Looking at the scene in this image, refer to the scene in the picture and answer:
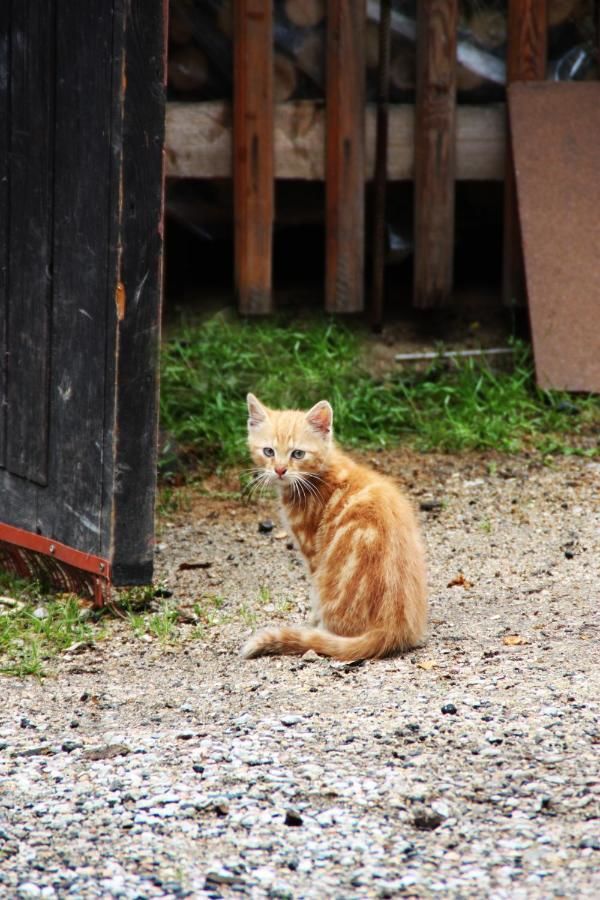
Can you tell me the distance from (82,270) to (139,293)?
1.03 ft

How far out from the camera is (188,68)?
330 inches

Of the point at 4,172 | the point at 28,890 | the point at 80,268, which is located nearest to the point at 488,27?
the point at 4,172

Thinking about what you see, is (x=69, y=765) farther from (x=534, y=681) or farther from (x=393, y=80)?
(x=393, y=80)

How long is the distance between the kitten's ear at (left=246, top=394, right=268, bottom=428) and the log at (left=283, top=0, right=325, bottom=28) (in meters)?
3.68

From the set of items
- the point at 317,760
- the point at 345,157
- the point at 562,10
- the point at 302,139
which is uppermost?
the point at 562,10

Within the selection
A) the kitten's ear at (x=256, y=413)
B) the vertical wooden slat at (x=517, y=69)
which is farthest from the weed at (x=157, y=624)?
the vertical wooden slat at (x=517, y=69)

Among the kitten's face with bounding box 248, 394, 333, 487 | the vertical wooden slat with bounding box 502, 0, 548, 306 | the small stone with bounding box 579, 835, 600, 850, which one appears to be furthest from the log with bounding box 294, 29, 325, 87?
the small stone with bounding box 579, 835, 600, 850

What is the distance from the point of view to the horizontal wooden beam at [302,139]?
8219 millimetres

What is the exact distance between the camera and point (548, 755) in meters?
3.67

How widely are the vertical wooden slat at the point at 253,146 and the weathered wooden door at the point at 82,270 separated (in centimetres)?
268

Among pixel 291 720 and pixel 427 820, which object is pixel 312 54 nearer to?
pixel 291 720

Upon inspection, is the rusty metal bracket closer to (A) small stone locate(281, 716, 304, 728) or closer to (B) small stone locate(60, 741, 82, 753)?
(B) small stone locate(60, 741, 82, 753)

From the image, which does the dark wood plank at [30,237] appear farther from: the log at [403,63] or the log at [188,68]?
the log at [403,63]

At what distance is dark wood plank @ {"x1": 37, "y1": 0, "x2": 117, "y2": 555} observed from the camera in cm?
508
